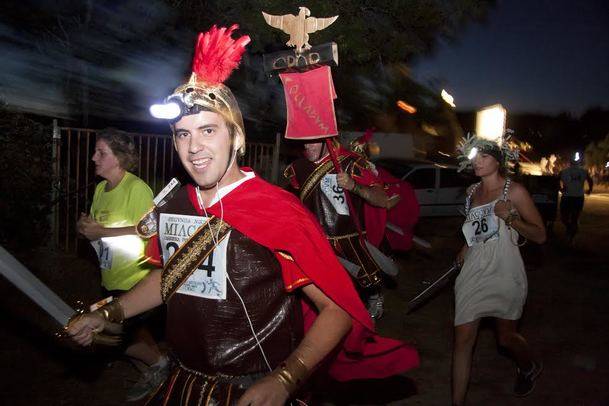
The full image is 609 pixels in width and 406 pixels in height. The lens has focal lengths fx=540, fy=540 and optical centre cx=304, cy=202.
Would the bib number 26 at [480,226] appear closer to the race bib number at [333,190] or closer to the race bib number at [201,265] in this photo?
the race bib number at [333,190]

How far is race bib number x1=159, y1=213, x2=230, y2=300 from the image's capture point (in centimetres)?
216

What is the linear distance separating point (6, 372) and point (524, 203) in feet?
16.0

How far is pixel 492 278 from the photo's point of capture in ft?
14.6

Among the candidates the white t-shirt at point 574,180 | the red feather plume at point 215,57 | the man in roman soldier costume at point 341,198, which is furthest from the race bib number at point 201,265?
the white t-shirt at point 574,180

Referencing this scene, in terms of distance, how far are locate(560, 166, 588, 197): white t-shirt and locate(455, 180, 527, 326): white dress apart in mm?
9271

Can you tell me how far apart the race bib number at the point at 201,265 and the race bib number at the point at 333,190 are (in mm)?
3646

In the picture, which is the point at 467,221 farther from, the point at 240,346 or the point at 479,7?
the point at 479,7

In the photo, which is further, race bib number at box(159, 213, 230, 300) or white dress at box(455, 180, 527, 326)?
white dress at box(455, 180, 527, 326)

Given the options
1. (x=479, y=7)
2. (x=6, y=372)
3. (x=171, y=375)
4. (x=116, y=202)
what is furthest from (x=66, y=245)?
(x=479, y=7)

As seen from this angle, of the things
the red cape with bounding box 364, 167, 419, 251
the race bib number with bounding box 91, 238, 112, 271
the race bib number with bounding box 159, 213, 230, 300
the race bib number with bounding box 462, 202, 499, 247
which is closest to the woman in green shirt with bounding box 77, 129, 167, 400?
the race bib number with bounding box 91, 238, 112, 271

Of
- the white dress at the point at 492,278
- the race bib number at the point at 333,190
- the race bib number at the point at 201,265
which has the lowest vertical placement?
the white dress at the point at 492,278

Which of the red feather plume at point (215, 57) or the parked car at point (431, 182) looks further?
the parked car at point (431, 182)

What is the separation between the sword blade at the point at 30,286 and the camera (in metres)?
1.96

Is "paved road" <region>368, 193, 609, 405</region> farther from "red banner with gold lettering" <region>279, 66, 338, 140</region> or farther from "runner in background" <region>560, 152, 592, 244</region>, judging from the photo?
"red banner with gold lettering" <region>279, 66, 338, 140</region>
